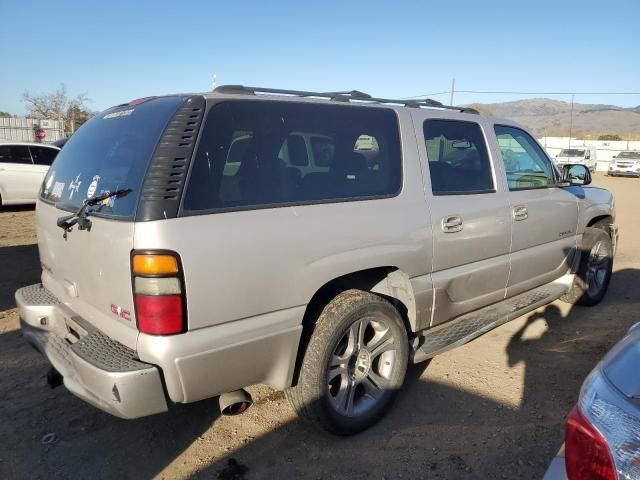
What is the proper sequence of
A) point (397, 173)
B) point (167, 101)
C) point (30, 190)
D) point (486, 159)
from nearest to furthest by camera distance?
point (167, 101)
point (397, 173)
point (486, 159)
point (30, 190)

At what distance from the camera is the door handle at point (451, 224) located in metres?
3.22

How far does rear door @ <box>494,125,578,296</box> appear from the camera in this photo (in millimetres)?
3908

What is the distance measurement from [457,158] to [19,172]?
35.5ft

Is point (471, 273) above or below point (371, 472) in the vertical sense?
above

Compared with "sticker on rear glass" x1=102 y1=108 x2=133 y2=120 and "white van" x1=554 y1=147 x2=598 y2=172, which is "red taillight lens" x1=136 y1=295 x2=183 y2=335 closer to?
"sticker on rear glass" x1=102 y1=108 x2=133 y2=120

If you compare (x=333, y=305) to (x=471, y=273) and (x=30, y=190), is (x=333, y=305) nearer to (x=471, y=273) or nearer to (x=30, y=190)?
(x=471, y=273)

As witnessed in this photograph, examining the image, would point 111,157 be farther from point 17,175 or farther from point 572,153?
point 572,153

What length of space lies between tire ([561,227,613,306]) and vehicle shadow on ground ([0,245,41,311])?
5782mm

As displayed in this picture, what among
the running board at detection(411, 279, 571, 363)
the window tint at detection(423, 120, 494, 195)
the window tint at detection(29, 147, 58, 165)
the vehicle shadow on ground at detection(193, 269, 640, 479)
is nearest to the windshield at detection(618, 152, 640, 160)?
the running board at detection(411, 279, 571, 363)

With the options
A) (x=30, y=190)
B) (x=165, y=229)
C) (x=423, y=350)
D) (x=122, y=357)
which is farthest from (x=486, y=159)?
(x=30, y=190)

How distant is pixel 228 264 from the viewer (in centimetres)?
225

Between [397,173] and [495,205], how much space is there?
39.6 inches

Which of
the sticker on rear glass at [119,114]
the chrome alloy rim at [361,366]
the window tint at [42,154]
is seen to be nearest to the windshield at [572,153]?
the window tint at [42,154]

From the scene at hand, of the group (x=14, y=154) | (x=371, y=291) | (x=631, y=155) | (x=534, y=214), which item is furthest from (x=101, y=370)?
(x=631, y=155)
